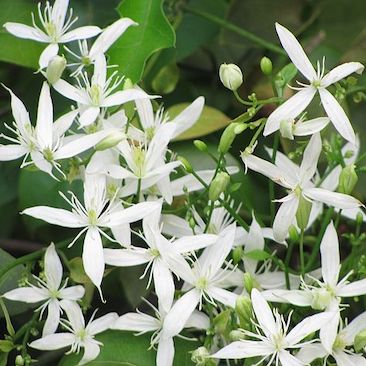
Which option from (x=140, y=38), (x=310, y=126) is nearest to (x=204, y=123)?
(x=140, y=38)

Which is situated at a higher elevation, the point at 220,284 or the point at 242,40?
the point at 242,40

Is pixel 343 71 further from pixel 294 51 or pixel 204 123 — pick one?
pixel 204 123

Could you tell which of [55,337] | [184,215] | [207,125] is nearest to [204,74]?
[207,125]

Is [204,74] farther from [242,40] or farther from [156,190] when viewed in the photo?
[156,190]

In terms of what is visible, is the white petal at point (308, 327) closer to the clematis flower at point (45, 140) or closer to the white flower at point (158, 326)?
the white flower at point (158, 326)

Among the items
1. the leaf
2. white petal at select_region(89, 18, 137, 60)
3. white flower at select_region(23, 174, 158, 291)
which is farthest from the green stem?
white flower at select_region(23, 174, 158, 291)
